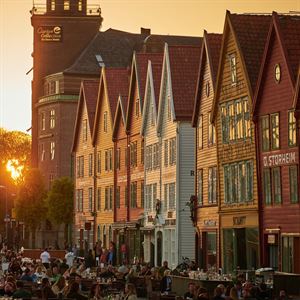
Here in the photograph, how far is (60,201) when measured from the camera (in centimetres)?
11856

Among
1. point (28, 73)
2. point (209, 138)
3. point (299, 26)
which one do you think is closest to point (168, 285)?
point (299, 26)

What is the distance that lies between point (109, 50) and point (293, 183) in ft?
Result: 256

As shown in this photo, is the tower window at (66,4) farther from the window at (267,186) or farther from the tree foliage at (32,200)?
the window at (267,186)

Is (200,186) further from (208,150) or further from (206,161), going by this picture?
(208,150)

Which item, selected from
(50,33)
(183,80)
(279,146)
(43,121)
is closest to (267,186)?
(279,146)

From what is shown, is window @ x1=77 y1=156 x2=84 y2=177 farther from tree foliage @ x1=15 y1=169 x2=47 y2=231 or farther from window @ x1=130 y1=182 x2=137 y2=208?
tree foliage @ x1=15 y1=169 x2=47 y2=231

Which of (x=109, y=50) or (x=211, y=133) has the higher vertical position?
(x=109, y=50)

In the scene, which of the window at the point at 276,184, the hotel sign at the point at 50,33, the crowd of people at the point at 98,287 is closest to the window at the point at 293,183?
the window at the point at 276,184

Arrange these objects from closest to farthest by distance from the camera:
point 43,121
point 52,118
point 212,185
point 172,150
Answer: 1. point 212,185
2. point 172,150
3. point 52,118
4. point 43,121

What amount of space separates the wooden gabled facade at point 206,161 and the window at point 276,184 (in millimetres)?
8967

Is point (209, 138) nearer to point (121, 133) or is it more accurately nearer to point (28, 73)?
point (121, 133)

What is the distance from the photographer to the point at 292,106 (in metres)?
58.7

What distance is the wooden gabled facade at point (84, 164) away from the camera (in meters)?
105

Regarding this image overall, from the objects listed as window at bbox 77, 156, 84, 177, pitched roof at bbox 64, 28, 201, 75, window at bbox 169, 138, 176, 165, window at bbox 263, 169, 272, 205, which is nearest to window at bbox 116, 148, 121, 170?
A: window at bbox 77, 156, 84, 177
